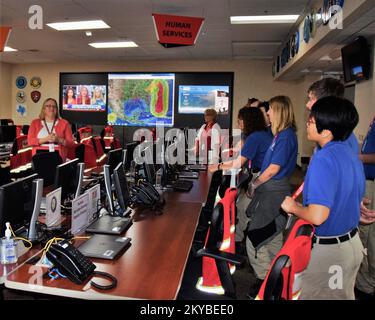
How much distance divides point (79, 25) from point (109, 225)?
5216 millimetres

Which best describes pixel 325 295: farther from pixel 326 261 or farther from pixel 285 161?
pixel 285 161

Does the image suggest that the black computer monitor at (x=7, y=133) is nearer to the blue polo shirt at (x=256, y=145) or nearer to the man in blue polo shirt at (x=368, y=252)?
the blue polo shirt at (x=256, y=145)

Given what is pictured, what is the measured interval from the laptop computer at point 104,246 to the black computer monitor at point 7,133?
5.66 m

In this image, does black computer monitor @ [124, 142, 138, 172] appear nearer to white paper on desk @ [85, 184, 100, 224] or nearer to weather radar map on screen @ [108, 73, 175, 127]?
white paper on desk @ [85, 184, 100, 224]

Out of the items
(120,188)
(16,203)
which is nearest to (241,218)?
(120,188)

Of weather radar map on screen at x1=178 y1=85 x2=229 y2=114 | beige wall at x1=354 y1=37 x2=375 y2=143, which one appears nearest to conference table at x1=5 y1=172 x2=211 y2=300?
beige wall at x1=354 y1=37 x2=375 y2=143

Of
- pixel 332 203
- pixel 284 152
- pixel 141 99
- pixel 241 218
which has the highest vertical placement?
pixel 141 99

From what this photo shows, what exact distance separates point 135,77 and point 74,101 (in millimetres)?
2175

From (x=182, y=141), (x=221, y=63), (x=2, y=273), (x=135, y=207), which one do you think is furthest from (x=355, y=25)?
(x=221, y=63)

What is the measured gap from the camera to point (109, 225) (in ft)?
7.38

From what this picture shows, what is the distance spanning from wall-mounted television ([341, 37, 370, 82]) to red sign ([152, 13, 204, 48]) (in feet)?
6.90

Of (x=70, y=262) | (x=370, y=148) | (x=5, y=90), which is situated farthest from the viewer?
(x=5, y=90)

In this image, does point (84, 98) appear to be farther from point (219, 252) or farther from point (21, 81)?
point (219, 252)
